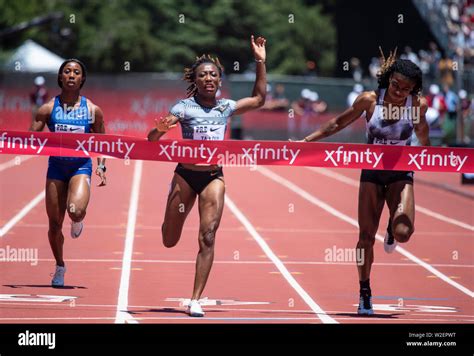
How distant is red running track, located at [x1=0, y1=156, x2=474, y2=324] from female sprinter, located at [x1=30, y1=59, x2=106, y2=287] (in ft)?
2.96

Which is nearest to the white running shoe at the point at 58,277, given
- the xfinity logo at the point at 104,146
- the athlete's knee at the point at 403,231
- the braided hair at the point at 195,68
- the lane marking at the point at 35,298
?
the lane marking at the point at 35,298

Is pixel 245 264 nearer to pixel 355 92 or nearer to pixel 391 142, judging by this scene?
pixel 391 142

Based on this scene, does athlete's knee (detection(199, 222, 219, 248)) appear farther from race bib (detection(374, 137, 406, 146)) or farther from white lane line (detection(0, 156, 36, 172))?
white lane line (detection(0, 156, 36, 172))

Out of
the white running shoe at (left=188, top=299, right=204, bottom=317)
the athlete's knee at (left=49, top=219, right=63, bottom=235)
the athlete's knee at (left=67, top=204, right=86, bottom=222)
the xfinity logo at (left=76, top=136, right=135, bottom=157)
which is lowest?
the white running shoe at (left=188, top=299, right=204, bottom=317)

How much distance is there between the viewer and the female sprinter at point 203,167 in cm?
1227

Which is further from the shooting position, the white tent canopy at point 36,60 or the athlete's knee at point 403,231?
the white tent canopy at point 36,60

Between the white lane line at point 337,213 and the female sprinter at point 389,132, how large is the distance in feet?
8.03

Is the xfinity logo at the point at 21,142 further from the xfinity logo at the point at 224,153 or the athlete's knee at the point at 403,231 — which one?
the athlete's knee at the point at 403,231

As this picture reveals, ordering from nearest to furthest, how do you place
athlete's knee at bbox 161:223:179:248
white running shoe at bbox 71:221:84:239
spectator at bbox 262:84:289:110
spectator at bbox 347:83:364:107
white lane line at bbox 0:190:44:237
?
1. athlete's knee at bbox 161:223:179:248
2. white running shoe at bbox 71:221:84:239
3. white lane line at bbox 0:190:44:237
4. spectator at bbox 347:83:364:107
5. spectator at bbox 262:84:289:110

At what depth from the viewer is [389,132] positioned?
12703 millimetres

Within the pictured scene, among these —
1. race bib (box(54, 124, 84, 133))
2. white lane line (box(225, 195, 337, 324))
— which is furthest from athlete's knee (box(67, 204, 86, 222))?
white lane line (box(225, 195, 337, 324))

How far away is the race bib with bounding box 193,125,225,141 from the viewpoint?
41.2 ft

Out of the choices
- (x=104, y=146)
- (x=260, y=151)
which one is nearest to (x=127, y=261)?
(x=104, y=146)
